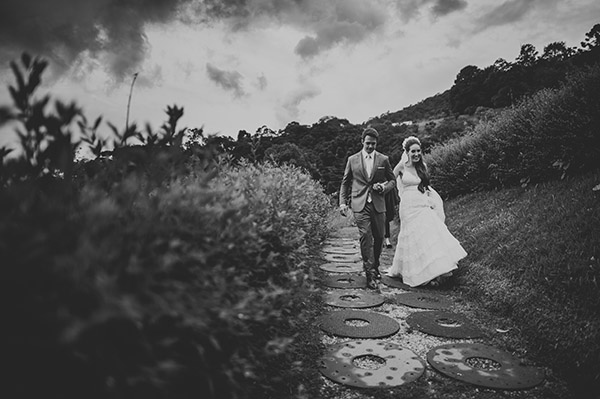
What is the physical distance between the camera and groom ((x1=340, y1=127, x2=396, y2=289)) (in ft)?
16.5

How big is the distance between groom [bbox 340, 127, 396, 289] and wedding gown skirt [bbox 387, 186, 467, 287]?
1.84 feet

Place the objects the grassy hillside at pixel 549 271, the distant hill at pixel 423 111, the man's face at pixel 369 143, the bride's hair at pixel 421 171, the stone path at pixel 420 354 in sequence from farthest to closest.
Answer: the distant hill at pixel 423 111 → the bride's hair at pixel 421 171 → the man's face at pixel 369 143 → the grassy hillside at pixel 549 271 → the stone path at pixel 420 354

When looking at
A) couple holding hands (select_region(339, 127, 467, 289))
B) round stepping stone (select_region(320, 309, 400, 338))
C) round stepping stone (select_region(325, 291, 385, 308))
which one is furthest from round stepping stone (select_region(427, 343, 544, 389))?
couple holding hands (select_region(339, 127, 467, 289))

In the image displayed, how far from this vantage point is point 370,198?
16.6 feet

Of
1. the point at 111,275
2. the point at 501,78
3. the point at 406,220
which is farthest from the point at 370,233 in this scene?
the point at 501,78

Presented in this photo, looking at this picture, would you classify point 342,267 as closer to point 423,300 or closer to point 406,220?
point 406,220

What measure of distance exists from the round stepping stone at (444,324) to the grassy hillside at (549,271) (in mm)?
450

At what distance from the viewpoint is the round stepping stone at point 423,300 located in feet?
14.0

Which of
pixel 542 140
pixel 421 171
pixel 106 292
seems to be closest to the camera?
pixel 106 292

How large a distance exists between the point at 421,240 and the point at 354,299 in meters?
1.58

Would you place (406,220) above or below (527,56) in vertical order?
below

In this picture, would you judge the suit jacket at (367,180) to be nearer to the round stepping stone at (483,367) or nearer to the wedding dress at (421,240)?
the wedding dress at (421,240)

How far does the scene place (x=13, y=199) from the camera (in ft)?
3.17

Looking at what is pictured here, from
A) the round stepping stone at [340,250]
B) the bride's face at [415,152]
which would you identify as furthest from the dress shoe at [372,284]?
the round stepping stone at [340,250]
